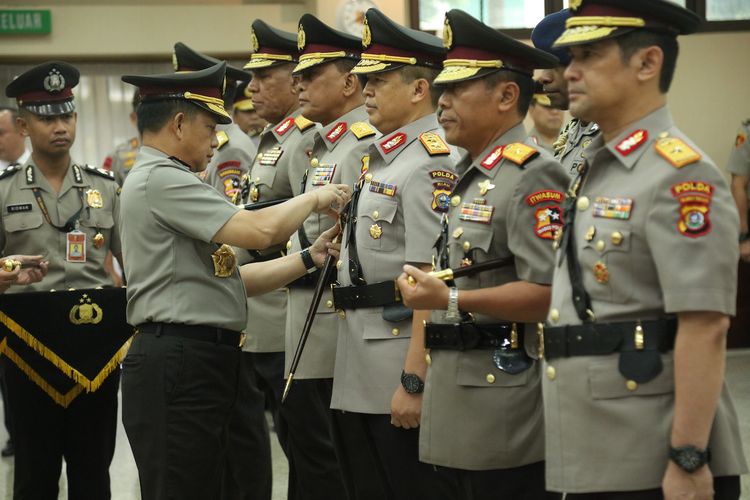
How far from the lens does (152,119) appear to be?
3232 mm

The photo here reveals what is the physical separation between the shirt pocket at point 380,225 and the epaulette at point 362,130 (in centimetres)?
53

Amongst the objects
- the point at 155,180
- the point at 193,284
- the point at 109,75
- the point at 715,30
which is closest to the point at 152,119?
the point at 155,180

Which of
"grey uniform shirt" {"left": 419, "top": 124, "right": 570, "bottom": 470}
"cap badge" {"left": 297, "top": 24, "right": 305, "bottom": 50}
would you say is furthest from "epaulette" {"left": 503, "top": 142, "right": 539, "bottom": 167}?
"cap badge" {"left": 297, "top": 24, "right": 305, "bottom": 50}

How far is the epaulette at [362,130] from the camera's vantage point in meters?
3.60

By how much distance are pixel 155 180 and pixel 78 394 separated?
1305mm

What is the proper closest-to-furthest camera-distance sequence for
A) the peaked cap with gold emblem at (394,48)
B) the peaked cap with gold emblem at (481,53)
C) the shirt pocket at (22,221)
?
the peaked cap with gold emblem at (481,53), the peaked cap with gold emblem at (394,48), the shirt pocket at (22,221)

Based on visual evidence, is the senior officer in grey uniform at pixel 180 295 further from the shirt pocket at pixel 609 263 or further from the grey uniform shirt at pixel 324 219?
the shirt pocket at pixel 609 263

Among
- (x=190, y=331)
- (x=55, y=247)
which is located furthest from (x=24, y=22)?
(x=190, y=331)

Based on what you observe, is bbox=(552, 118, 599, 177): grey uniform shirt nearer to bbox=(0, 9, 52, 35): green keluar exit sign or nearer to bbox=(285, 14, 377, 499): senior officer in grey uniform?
bbox=(285, 14, 377, 499): senior officer in grey uniform

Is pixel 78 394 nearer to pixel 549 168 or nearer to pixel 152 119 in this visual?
pixel 152 119

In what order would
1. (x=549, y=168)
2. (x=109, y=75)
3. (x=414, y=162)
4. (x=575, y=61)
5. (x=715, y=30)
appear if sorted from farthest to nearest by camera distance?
(x=109, y=75) < (x=715, y=30) < (x=414, y=162) < (x=549, y=168) < (x=575, y=61)

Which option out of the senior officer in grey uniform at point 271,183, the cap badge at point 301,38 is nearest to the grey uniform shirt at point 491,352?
the cap badge at point 301,38

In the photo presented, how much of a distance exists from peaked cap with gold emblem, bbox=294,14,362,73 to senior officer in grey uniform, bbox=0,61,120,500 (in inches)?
43.7

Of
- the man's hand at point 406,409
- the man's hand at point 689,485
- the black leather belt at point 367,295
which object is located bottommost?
the man's hand at point 406,409
